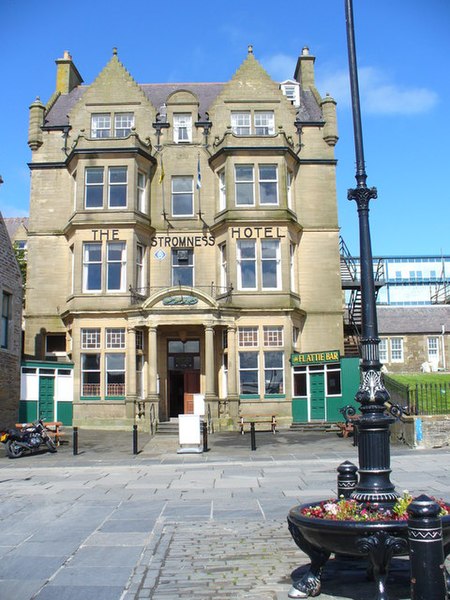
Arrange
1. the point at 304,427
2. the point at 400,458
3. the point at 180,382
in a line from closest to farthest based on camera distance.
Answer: the point at 400,458 < the point at 304,427 < the point at 180,382

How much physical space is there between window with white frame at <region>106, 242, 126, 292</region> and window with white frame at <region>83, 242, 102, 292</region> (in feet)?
1.34

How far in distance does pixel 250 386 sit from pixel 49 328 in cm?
1027

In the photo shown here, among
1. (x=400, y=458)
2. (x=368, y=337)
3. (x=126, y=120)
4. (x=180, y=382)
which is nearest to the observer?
(x=368, y=337)

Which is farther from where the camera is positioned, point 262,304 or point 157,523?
point 262,304

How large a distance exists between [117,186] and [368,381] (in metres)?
25.6

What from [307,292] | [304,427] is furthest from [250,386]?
[307,292]

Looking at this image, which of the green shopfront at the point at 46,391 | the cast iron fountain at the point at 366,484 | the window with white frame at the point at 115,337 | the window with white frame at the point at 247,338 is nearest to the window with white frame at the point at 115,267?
the window with white frame at the point at 115,337

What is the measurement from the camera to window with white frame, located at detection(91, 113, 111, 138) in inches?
1303

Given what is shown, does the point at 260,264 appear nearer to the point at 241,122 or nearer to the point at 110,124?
the point at 241,122

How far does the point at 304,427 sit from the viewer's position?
28.7 meters

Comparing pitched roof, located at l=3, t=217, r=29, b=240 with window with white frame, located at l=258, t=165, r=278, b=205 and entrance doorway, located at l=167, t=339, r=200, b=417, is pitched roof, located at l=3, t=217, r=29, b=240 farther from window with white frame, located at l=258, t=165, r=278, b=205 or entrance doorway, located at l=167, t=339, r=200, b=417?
window with white frame, located at l=258, t=165, r=278, b=205

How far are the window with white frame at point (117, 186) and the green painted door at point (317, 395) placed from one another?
12014mm

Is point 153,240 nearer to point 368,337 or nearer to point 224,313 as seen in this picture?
point 224,313

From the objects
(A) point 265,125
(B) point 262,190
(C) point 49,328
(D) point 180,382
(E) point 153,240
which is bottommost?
(D) point 180,382
